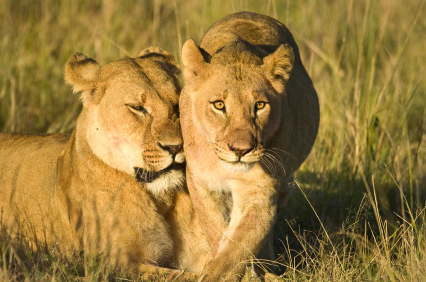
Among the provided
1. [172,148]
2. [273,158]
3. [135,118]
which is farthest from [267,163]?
[135,118]

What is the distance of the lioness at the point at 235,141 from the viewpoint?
3.27 m

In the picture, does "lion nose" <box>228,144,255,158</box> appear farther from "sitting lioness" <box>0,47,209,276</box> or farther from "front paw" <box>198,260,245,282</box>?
"front paw" <box>198,260,245,282</box>

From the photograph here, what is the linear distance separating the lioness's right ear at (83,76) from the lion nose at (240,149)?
113 centimetres

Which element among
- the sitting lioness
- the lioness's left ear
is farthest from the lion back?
the lioness's left ear

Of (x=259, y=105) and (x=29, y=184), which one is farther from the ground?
(x=259, y=105)

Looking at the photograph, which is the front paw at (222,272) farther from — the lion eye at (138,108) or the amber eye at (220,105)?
the lion eye at (138,108)

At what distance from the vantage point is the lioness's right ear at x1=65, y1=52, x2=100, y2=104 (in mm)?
3773

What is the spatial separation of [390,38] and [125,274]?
692cm

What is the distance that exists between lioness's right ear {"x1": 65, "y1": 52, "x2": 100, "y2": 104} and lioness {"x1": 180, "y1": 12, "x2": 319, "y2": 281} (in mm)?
626

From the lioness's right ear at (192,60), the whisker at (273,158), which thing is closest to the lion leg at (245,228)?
the whisker at (273,158)

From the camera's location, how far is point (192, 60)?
11.5 feet

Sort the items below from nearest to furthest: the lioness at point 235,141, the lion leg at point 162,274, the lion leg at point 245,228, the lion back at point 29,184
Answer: the lioness at point 235,141 < the lion leg at point 245,228 < the lion leg at point 162,274 < the lion back at point 29,184

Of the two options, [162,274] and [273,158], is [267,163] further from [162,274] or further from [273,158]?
[162,274]

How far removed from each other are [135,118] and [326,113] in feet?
10.5
